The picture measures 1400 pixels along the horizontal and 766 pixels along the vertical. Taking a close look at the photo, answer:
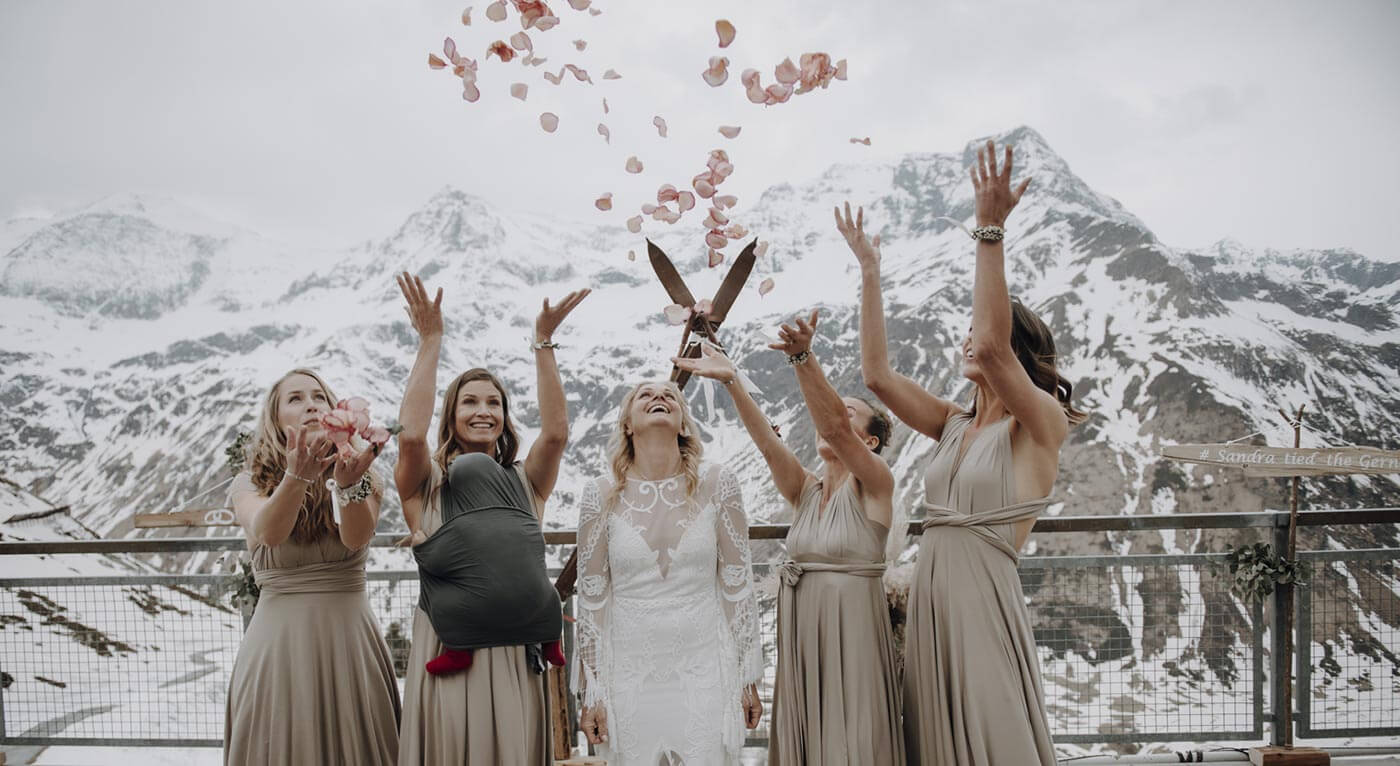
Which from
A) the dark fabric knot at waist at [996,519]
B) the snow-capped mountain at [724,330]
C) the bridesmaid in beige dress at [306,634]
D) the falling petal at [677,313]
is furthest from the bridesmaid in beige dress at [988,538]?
the snow-capped mountain at [724,330]

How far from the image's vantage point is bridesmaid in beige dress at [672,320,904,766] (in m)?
2.20

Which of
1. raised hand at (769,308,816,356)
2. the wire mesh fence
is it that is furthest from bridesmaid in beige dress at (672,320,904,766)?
the wire mesh fence

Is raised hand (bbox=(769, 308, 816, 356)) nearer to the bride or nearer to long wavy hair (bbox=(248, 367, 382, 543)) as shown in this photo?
the bride

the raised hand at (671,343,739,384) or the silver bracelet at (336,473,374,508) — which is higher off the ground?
the raised hand at (671,343,739,384)

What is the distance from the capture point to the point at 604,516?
2.34m

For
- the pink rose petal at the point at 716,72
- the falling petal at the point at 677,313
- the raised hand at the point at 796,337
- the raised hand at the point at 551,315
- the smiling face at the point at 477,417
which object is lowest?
the smiling face at the point at 477,417

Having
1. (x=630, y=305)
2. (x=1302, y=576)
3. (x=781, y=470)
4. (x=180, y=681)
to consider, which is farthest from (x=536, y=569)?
(x=630, y=305)

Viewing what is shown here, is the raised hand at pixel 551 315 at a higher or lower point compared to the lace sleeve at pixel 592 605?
higher

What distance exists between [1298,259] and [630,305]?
13.1m

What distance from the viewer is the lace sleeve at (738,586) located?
225cm

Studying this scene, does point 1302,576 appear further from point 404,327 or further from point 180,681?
point 404,327

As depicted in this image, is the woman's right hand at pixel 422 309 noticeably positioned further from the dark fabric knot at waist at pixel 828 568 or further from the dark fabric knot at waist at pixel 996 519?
the dark fabric knot at waist at pixel 996 519

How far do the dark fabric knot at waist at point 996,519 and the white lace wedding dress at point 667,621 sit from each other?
597mm

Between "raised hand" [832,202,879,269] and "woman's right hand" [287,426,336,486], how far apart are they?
1.48m
